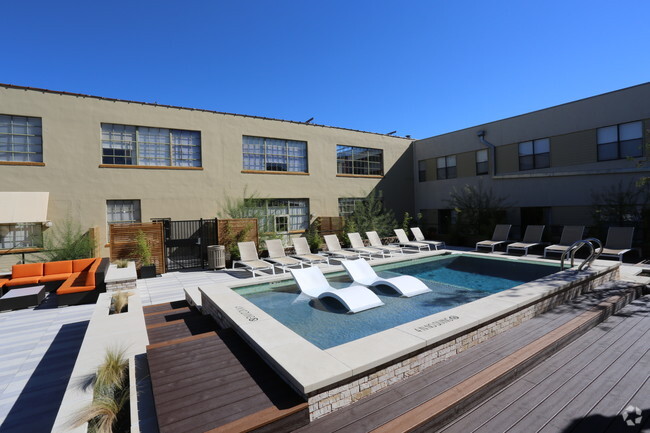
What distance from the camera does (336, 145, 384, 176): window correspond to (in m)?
19.5

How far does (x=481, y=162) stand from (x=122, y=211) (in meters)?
18.0

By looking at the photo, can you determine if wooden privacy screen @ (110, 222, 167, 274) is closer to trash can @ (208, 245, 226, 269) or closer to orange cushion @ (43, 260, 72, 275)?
orange cushion @ (43, 260, 72, 275)

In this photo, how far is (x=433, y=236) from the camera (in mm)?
19562

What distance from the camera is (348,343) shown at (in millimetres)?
3877

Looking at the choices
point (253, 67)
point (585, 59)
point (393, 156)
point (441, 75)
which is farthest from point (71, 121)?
point (585, 59)

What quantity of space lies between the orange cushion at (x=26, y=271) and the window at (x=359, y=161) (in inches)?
548

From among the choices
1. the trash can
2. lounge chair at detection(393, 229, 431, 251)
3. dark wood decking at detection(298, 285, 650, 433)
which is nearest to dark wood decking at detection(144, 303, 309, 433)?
dark wood decking at detection(298, 285, 650, 433)

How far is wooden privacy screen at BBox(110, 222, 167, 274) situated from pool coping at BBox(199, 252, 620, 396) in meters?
7.13

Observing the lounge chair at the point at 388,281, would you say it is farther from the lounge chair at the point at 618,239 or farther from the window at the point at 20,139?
the window at the point at 20,139

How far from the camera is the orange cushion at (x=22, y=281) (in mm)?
8887

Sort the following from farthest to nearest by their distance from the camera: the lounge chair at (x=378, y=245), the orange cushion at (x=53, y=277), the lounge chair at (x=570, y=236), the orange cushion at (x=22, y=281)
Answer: the lounge chair at (x=378, y=245) < the lounge chair at (x=570, y=236) < the orange cushion at (x=53, y=277) < the orange cushion at (x=22, y=281)

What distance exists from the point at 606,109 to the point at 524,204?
506cm

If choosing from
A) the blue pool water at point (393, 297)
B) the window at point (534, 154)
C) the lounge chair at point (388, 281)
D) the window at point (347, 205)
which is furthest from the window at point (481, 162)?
the lounge chair at point (388, 281)

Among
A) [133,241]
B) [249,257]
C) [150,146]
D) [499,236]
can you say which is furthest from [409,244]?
[150,146]
